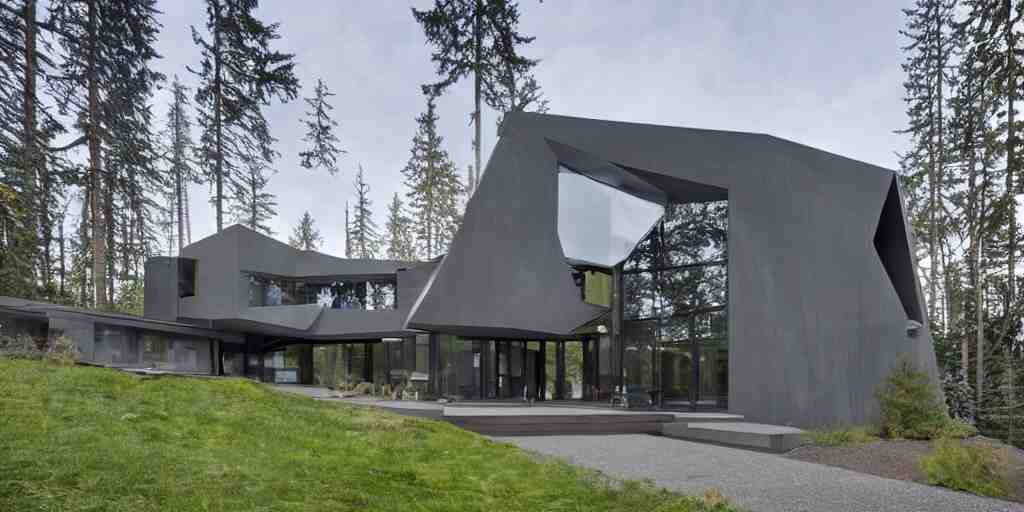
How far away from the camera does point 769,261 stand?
15.0 meters

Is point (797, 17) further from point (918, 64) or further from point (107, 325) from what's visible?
point (107, 325)

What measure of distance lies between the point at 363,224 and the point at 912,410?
45170 millimetres

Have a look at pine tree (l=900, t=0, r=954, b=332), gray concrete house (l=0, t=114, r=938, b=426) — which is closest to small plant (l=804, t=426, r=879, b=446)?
gray concrete house (l=0, t=114, r=938, b=426)

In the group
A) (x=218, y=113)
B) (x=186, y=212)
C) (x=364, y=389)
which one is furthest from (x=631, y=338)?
(x=186, y=212)

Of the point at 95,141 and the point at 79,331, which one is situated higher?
the point at 95,141

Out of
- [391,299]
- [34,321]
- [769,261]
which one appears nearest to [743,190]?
[769,261]

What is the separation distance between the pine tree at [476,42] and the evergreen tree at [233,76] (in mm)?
6741

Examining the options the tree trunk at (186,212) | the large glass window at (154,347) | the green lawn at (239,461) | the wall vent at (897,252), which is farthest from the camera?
the tree trunk at (186,212)

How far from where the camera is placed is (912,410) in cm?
1272

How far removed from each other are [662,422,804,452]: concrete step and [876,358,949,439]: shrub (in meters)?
2.38

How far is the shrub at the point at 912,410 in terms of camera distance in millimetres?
12492

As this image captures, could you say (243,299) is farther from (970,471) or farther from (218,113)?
(970,471)

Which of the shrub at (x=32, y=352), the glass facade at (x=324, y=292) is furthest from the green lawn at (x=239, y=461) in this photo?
the glass facade at (x=324, y=292)

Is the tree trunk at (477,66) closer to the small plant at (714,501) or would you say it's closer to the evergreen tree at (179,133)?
the small plant at (714,501)
